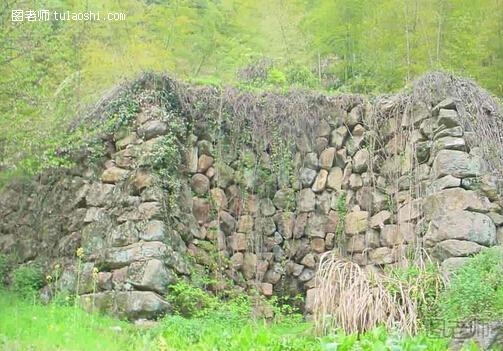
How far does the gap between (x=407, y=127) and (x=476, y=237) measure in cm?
170

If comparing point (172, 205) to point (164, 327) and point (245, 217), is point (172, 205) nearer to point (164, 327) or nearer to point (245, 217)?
point (245, 217)

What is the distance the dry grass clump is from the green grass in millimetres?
296

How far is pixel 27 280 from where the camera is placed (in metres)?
8.28

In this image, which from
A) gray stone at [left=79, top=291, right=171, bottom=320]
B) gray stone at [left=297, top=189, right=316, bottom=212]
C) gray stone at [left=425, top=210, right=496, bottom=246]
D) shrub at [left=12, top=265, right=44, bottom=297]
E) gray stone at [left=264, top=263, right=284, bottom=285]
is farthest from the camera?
gray stone at [left=297, top=189, right=316, bottom=212]

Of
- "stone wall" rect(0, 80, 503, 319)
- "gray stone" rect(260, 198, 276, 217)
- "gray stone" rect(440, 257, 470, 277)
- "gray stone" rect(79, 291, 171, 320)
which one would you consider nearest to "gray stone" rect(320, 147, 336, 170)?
"stone wall" rect(0, 80, 503, 319)

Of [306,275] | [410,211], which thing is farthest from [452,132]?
[306,275]

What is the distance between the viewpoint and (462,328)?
5047 mm

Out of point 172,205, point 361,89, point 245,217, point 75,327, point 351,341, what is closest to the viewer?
point 351,341

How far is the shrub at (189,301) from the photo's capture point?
7.40 m

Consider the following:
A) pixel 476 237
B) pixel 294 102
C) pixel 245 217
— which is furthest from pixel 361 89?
pixel 476 237

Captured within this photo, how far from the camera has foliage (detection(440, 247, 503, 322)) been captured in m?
5.62

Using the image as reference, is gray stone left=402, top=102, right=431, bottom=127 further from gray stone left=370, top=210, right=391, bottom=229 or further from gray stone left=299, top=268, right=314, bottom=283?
gray stone left=299, top=268, right=314, bottom=283

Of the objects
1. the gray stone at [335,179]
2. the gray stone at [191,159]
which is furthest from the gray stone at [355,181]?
the gray stone at [191,159]

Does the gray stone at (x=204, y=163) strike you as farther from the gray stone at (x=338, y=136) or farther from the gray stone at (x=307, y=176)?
the gray stone at (x=338, y=136)
